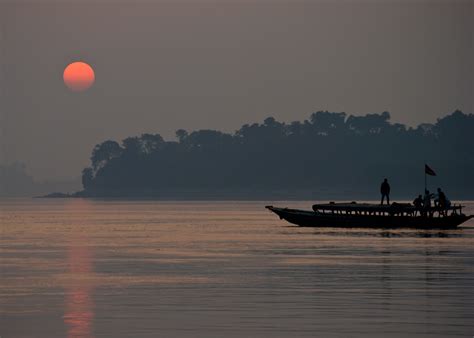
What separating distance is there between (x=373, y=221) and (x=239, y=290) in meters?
58.7

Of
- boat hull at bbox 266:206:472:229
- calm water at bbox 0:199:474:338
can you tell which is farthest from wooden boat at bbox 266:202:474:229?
calm water at bbox 0:199:474:338

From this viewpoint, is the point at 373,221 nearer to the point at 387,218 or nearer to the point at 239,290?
the point at 387,218

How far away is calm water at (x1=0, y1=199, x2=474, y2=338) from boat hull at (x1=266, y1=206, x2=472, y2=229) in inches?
799

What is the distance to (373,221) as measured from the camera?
103125mm

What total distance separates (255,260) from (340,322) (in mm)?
29140

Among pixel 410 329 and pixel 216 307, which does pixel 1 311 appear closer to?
pixel 216 307

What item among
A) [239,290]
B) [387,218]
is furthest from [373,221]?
[239,290]

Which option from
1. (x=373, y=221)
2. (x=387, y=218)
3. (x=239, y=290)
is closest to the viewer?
(x=239, y=290)

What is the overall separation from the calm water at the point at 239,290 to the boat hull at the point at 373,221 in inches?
799

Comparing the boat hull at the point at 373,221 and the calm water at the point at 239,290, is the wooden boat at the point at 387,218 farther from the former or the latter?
the calm water at the point at 239,290

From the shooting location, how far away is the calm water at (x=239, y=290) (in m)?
34.7

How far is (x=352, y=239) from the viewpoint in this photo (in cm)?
8938

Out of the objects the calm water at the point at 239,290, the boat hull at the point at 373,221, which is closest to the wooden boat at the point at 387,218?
the boat hull at the point at 373,221

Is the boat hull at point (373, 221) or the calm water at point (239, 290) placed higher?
the boat hull at point (373, 221)
